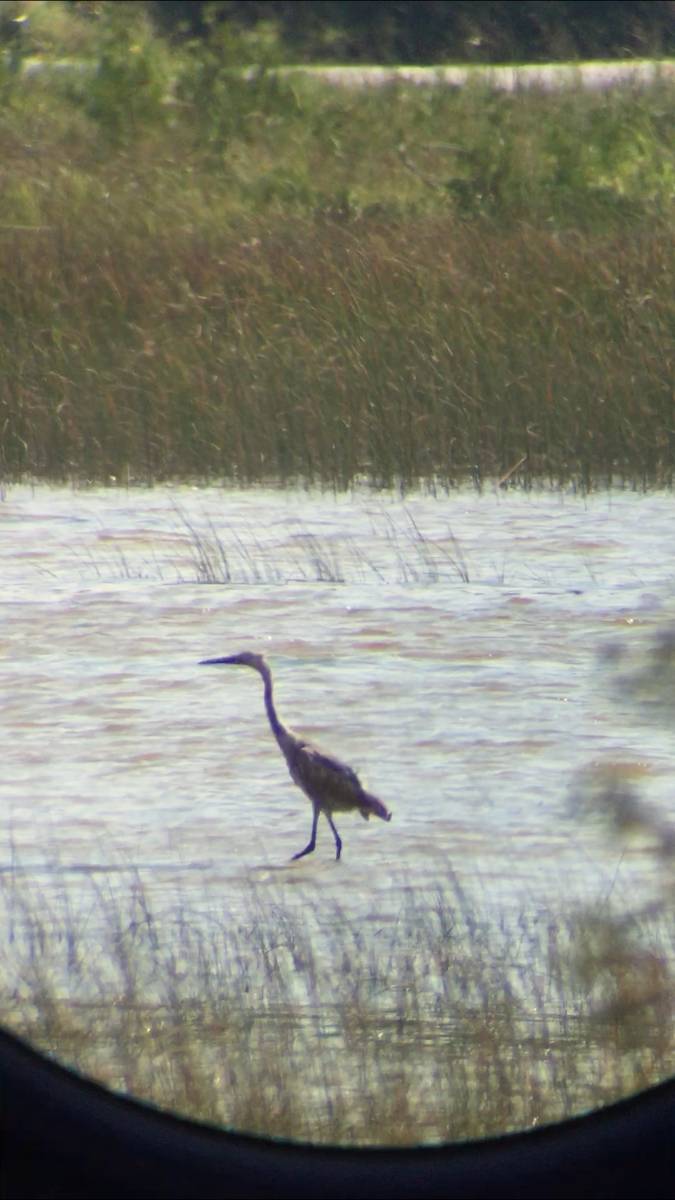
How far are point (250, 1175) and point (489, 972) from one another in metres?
0.83

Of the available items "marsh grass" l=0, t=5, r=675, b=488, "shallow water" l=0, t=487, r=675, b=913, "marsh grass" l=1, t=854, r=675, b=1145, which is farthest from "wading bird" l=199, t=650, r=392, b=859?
"marsh grass" l=0, t=5, r=675, b=488

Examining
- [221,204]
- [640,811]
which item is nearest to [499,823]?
[640,811]

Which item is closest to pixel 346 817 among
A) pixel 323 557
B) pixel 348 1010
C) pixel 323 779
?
pixel 323 779

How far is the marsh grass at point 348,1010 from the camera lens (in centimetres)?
151

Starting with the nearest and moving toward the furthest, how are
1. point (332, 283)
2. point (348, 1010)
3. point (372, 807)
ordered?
point (348, 1010) → point (372, 807) → point (332, 283)

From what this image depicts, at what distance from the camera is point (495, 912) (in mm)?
2061

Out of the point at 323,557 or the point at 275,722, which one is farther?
the point at 323,557

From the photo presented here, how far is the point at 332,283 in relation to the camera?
205 inches

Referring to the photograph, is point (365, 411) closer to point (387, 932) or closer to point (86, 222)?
point (86, 222)

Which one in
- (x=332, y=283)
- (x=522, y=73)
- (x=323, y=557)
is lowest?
(x=323, y=557)

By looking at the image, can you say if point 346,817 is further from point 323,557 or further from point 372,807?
point 323,557

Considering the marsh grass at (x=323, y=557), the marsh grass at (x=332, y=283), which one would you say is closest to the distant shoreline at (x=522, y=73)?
the marsh grass at (x=332, y=283)

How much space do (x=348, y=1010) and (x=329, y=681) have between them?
61.6 inches

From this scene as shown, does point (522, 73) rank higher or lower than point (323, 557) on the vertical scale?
higher
